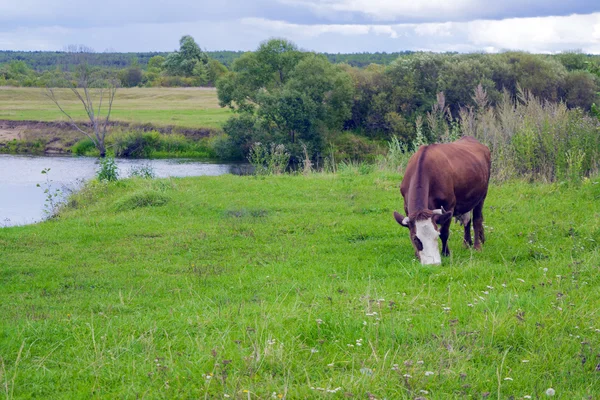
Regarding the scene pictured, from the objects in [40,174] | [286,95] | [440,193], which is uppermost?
→ [286,95]

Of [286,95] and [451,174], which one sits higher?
[286,95]

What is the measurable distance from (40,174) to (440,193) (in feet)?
84.1

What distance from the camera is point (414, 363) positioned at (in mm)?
4508

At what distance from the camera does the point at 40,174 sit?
29953mm

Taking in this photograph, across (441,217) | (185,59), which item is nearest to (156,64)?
(185,59)

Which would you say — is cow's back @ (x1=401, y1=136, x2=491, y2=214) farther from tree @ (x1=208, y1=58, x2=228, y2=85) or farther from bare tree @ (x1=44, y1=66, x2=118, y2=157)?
tree @ (x1=208, y1=58, x2=228, y2=85)

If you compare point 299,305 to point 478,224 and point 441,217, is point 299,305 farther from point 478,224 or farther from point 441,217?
point 478,224

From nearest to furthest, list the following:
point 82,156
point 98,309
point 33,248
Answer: point 98,309 < point 33,248 < point 82,156

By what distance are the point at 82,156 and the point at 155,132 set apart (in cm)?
554

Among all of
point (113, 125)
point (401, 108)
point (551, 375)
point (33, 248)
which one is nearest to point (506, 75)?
point (401, 108)

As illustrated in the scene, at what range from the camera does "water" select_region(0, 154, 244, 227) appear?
1958 centimetres

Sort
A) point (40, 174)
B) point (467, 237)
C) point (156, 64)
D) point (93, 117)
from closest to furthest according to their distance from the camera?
point (467, 237)
point (40, 174)
point (93, 117)
point (156, 64)

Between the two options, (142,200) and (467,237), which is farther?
(142,200)

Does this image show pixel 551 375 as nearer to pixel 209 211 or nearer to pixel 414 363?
pixel 414 363
